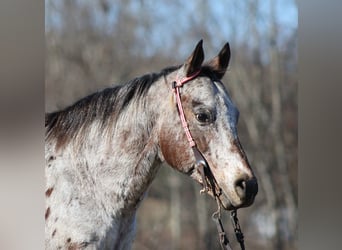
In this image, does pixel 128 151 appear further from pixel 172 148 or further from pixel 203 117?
pixel 203 117

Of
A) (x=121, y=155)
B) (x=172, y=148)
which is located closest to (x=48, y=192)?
(x=121, y=155)

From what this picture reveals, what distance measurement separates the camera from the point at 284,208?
2.08 meters

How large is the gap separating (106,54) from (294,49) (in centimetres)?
72

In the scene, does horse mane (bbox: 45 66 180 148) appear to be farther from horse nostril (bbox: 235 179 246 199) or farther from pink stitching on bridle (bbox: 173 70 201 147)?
horse nostril (bbox: 235 179 246 199)

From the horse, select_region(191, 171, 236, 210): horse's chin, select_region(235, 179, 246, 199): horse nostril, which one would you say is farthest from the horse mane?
select_region(235, 179, 246, 199): horse nostril

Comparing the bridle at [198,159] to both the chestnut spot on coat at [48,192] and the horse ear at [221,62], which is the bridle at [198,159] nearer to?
the horse ear at [221,62]

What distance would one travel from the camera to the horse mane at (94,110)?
182 centimetres

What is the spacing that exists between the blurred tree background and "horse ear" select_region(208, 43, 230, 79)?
0.02 metres

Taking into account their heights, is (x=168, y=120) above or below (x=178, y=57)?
below

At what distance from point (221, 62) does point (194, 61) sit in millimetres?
119

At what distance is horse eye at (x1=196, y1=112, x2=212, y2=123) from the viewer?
6.05ft
